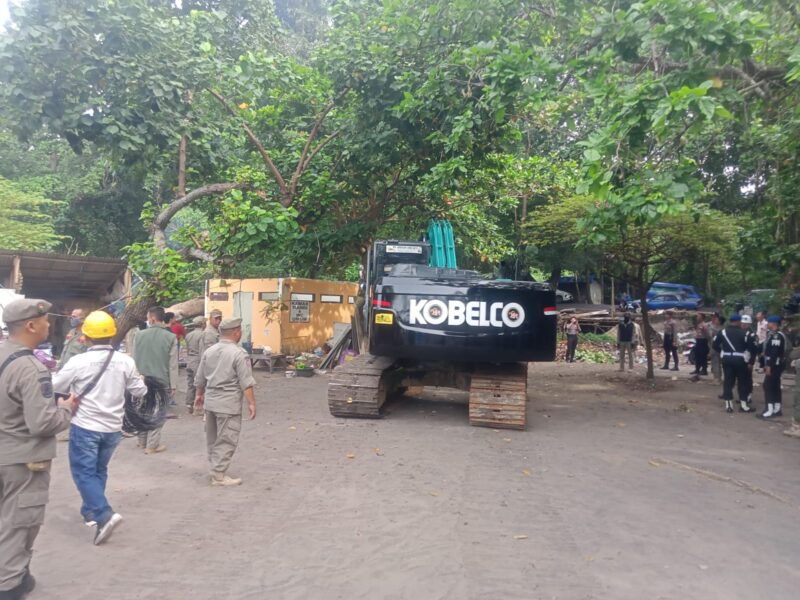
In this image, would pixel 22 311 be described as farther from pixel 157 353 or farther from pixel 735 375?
pixel 735 375

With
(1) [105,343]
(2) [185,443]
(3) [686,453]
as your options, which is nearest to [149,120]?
(2) [185,443]

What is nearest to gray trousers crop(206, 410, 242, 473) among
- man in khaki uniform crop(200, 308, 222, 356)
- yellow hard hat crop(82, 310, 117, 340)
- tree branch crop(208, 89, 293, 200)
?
yellow hard hat crop(82, 310, 117, 340)

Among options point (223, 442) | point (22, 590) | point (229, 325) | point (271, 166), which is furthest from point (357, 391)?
point (22, 590)

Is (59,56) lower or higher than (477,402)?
higher

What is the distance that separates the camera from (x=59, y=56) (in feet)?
32.3

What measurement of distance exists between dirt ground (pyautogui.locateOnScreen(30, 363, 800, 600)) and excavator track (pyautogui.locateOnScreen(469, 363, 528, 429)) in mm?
235

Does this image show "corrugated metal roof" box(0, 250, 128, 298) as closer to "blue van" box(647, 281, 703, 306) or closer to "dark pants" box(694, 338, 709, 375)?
"dark pants" box(694, 338, 709, 375)

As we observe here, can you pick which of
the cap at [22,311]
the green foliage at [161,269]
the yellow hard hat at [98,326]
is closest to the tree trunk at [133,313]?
the green foliage at [161,269]

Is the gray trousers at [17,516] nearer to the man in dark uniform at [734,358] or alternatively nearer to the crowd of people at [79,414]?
the crowd of people at [79,414]

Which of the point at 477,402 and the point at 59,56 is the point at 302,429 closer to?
the point at 477,402

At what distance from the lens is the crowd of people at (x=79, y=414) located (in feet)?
12.6

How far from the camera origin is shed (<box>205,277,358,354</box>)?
1844 cm

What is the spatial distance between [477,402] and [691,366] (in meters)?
13.6

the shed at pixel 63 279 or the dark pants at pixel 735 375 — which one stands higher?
the shed at pixel 63 279
